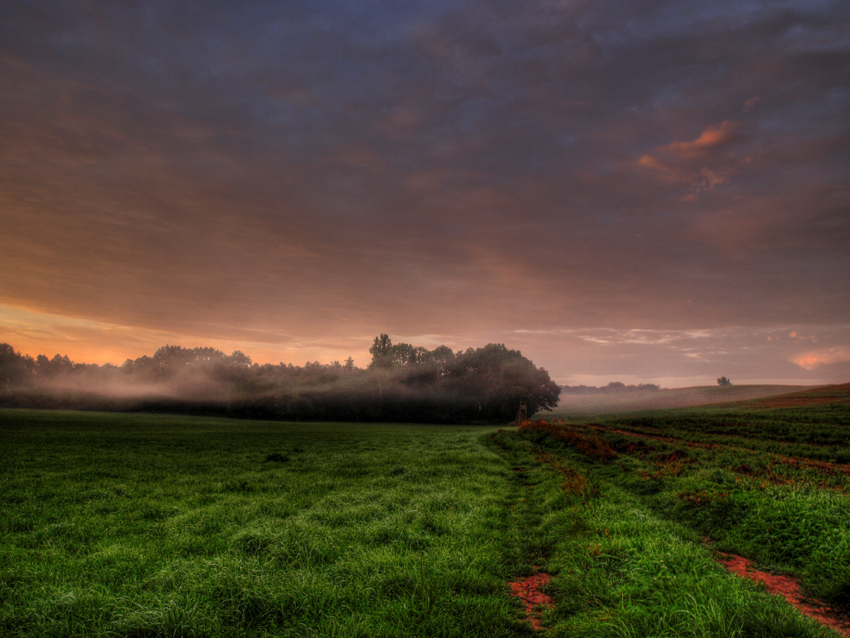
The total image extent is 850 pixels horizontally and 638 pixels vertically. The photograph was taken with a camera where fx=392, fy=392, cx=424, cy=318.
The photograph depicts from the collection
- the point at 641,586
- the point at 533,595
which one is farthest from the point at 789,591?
the point at 533,595

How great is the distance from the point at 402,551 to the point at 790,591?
6.51 m

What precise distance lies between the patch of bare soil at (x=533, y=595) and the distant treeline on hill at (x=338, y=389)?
79311 millimetres

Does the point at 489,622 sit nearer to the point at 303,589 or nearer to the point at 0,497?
the point at 303,589

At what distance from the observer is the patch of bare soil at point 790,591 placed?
5.60 m

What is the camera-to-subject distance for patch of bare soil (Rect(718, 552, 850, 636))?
18.4 ft

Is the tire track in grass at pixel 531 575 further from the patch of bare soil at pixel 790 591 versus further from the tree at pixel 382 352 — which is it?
the tree at pixel 382 352

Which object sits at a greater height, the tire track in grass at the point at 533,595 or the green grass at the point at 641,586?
the green grass at the point at 641,586

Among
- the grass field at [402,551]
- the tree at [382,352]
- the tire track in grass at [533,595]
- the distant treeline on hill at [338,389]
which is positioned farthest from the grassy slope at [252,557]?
the tree at [382,352]

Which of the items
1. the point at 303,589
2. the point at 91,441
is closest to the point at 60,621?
the point at 303,589

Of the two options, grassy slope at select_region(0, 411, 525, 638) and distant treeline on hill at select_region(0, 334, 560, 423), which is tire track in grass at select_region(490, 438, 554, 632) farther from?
distant treeline on hill at select_region(0, 334, 560, 423)

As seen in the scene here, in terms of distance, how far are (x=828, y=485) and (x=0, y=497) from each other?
24162mm

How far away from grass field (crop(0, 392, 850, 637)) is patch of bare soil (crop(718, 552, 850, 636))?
9.9 inches

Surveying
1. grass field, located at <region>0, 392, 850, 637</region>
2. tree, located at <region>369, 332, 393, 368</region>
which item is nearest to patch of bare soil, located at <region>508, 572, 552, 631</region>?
grass field, located at <region>0, 392, 850, 637</region>

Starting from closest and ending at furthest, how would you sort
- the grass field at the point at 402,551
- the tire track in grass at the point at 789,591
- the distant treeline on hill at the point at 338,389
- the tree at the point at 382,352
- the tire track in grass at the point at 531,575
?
the grass field at the point at 402,551, the tire track in grass at the point at 789,591, the tire track in grass at the point at 531,575, the distant treeline on hill at the point at 338,389, the tree at the point at 382,352
